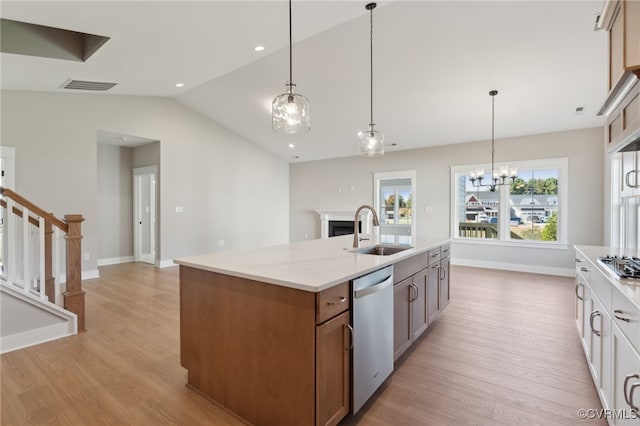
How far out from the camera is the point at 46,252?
3.34 m

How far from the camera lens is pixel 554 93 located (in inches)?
177

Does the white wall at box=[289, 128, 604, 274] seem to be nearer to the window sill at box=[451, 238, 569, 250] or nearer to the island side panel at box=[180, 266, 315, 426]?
the window sill at box=[451, 238, 569, 250]

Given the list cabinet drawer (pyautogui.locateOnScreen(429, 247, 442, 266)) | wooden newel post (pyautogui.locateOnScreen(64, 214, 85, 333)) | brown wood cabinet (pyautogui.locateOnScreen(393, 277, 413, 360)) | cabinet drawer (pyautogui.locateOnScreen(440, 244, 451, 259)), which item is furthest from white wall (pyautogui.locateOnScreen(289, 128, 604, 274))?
wooden newel post (pyautogui.locateOnScreen(64, 214, 85, 333))

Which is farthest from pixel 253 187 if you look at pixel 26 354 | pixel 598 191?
pixel 598 191

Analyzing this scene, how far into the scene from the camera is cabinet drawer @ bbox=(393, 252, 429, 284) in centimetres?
230

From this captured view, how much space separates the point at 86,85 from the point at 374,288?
5.15 metres

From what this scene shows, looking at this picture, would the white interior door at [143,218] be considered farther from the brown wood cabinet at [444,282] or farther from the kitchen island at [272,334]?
the brown wood cabinet at [444,282]

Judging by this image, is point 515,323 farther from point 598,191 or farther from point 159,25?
point 159,25

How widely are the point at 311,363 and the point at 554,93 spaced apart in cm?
513

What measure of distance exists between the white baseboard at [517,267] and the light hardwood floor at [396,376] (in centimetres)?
232

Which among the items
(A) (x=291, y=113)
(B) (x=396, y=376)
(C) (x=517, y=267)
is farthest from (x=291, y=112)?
(C) (x=517, y=267)

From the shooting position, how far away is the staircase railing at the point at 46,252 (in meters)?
2.80

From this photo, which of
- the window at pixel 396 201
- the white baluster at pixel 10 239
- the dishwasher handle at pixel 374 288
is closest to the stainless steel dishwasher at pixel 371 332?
the dishwasher handle at pixel 374 288

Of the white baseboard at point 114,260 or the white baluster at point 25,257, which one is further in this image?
the white baseboard at point 114,260
